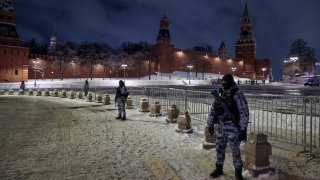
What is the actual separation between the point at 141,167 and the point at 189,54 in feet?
A: 321

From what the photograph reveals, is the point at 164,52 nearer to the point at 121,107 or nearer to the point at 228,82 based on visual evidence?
the point at 121,107

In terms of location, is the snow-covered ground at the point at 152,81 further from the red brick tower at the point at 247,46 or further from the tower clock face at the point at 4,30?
the red brick tower at the point at 247,46

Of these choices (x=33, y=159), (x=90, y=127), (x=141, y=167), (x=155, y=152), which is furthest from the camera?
(x=90, y=127)

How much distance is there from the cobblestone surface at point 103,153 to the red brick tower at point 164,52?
8323cm

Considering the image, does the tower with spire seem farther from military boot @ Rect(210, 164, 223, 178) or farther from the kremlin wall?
military boot @ Rect(210, 164, 223, 178)

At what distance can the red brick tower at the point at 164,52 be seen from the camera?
93925 mm

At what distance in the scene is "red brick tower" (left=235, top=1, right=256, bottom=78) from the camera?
117 m

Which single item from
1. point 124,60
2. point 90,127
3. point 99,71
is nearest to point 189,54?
point 124,60

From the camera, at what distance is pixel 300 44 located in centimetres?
7788

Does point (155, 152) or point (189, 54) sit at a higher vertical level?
point (189, 54)

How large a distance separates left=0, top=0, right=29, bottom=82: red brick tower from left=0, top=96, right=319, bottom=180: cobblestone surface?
53374 millimetres

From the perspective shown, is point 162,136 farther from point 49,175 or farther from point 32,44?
point 32,44

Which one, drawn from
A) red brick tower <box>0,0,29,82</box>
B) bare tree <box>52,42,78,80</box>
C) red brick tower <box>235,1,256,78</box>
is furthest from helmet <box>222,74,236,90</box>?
red brick tower <box>235,1,256,78</box>

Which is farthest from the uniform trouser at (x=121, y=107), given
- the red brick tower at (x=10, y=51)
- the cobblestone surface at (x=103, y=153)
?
the red brick tower at (x=10, y=51)
